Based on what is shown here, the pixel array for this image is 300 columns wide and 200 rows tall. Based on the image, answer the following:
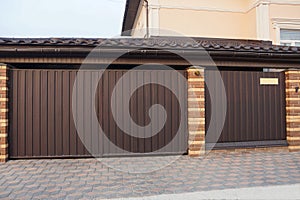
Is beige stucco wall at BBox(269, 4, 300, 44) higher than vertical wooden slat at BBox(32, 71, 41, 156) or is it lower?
higher

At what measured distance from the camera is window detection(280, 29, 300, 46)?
12.4 meters

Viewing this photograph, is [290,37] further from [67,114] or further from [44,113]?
[44,113]

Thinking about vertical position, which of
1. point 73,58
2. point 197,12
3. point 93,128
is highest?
point 197,12

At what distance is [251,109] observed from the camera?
24.0ft

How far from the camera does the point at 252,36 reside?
12812 millimetres

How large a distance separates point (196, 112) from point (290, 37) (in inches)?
312

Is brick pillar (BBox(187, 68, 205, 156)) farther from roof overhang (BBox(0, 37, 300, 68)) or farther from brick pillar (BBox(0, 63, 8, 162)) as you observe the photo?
brick pillar (BBox(0, 63, 8, 162))

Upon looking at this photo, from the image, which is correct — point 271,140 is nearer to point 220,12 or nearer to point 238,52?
point 238,52

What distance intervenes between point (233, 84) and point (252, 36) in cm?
652

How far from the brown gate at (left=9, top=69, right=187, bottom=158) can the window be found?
756 centimetres

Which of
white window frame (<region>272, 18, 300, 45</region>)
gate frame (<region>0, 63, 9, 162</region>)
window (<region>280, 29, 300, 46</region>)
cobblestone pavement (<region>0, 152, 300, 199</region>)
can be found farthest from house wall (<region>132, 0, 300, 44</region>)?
cobblestone pavement (<region>0, 152, 300, 199</region>)

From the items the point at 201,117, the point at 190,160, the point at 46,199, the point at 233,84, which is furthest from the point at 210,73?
the point at 46,199

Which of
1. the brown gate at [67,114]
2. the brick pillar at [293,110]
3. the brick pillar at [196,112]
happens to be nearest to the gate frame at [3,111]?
the brown gate at [67,114]

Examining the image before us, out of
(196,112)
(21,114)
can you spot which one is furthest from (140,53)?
(21,114)
